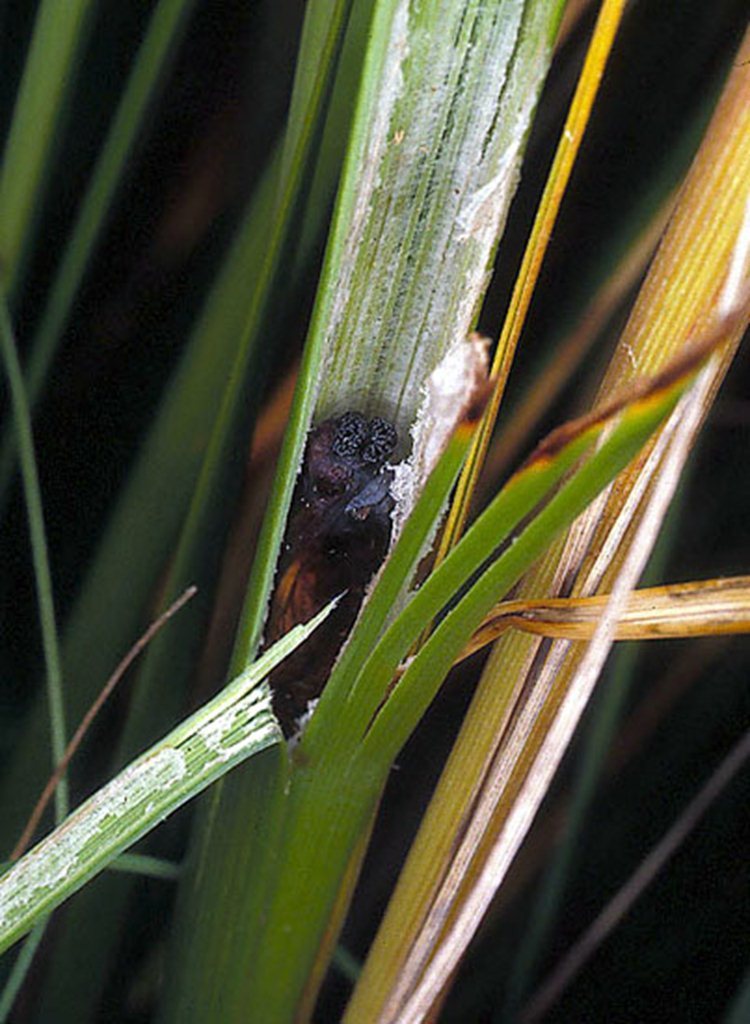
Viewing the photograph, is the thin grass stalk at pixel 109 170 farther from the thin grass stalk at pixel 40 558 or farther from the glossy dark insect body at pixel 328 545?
the glossy dark insect body at pixel 328 545

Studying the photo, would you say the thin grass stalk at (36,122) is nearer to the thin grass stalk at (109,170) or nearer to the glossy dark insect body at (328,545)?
the thin grass stalk at (109,170)

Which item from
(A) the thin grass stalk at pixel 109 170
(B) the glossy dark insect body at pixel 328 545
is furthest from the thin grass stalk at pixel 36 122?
(B) the glossy dark insect body at pixel 328 545

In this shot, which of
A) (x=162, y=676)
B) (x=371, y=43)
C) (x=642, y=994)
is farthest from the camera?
(x=642, y=994)

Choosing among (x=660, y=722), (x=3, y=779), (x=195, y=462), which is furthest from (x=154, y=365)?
(x=660, y=722)

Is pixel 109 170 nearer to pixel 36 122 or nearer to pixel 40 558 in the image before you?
pixel 36 122

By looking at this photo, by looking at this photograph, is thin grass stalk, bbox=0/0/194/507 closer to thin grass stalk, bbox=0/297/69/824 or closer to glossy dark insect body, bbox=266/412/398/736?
thin grass stalk, bbox=0/297/69/824

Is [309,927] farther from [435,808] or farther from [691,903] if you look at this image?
[691,903]

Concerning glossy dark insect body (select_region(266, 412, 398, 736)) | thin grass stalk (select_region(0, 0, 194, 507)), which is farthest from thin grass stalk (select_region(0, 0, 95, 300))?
glossy dark insect body (select_region(266, 412, 398, 736))

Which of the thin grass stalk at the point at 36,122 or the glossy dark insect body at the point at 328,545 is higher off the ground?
the thin grass stalk at the point at 36,122
